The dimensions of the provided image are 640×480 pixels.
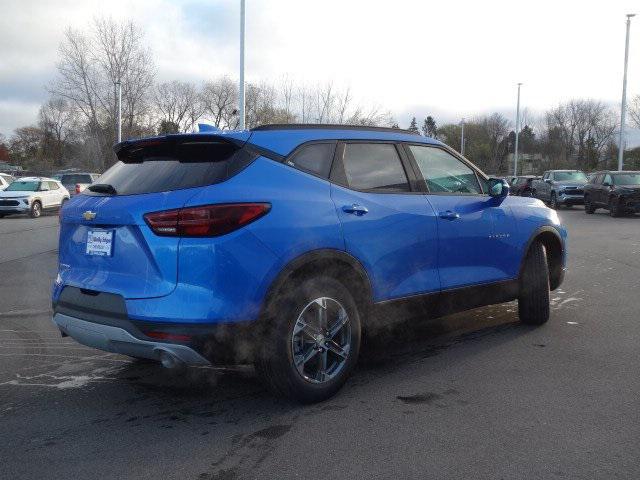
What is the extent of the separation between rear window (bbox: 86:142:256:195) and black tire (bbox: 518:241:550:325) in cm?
322

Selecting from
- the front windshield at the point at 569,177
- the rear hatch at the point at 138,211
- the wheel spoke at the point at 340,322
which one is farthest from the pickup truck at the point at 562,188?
the rear hatch at the point at 138,211

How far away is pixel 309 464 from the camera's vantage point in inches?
122

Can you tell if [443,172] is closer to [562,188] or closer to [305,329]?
[305,329]

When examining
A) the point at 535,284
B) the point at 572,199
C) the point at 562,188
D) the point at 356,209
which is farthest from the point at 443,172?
the point at 562,188

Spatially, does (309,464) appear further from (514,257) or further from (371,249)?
(514,257)

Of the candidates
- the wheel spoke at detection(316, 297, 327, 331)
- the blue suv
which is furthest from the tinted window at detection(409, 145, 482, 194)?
the wheel spoke at detection(316, 297, 327, 331)

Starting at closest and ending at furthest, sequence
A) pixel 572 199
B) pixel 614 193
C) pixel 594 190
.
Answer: pixel 614 193
pixel 594 190
pixel 572 199

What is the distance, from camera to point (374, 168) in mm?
4457

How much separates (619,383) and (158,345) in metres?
3.14

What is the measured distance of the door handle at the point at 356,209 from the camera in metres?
4.02

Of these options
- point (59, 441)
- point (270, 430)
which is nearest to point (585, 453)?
point (270, 430)

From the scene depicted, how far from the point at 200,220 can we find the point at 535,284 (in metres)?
3.62

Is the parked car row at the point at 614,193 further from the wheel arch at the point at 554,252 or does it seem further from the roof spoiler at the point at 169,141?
the roof spoiler at the point at 169,141

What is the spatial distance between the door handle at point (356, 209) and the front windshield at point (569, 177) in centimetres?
2778
